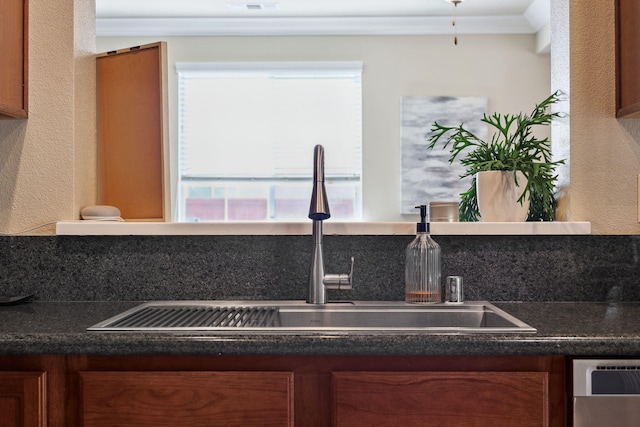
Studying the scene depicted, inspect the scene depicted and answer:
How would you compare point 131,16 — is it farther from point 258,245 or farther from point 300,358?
point 300,358

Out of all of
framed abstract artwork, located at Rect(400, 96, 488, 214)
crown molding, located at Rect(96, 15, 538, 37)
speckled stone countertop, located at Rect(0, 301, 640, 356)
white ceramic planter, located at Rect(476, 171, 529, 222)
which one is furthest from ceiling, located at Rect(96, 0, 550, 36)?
Result: speckled stone countertop, located at Rect(0, 301, 640, 356)

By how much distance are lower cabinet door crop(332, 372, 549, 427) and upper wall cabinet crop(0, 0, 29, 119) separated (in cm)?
106

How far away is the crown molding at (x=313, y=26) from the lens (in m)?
4.58

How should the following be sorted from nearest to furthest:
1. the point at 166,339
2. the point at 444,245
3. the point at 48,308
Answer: the point at 166,339
the point at 48,308
the point at 444,245

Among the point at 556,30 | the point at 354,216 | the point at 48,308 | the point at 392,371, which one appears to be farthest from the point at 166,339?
the point at 354,216

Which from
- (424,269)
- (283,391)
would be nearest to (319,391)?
(283,391)

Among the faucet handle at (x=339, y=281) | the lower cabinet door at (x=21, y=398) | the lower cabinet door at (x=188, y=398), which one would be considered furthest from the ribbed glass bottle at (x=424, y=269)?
the lower cabinet door at (x=21, y=398)

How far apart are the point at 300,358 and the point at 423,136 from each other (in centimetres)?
369

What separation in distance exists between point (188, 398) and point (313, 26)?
13.1 feet

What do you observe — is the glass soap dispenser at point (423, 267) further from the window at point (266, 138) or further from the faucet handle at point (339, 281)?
the window at point (266, 138)

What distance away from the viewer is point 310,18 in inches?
180

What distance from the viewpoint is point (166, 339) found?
3.51 feet

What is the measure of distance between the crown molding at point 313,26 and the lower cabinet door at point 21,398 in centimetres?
394

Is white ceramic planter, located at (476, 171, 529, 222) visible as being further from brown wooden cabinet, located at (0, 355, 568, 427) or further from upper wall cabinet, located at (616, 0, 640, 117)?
brown wooden cabinet, located at (0, 355, 568, 427)
